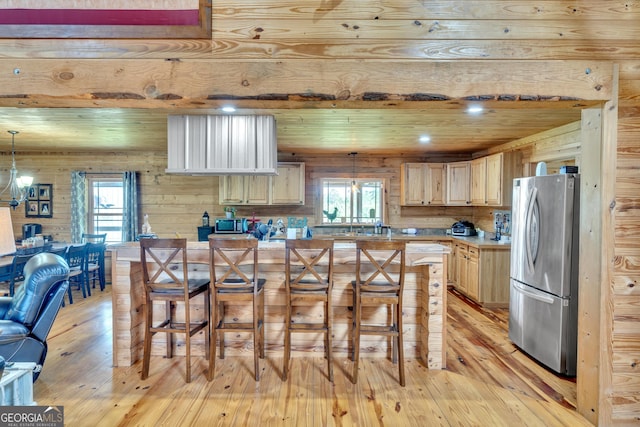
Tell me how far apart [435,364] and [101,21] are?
11.7ft

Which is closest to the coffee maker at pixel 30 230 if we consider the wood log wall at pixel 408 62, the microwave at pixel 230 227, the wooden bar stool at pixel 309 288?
the microwave at pixel 230 227

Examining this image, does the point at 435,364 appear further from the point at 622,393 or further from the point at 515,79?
the point at 515,79

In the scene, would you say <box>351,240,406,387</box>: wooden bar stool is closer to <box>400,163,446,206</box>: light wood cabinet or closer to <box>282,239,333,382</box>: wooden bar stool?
<box>282,239,333,382</box>: wooden bar stool

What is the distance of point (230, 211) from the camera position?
5742mm

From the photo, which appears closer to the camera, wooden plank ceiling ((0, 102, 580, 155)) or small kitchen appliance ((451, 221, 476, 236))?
wooden plank ceiling ((0, 102, 580, 155))

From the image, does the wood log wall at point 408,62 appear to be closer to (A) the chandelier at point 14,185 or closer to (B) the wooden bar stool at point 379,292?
(B) the wooden bar stool at point 379,292

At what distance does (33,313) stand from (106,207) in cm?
407

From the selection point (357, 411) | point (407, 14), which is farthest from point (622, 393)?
point (407, 14)

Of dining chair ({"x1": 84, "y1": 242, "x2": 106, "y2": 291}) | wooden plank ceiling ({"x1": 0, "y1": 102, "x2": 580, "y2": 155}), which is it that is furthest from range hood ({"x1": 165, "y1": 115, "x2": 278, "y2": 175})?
dining chair ({"x1": 84, "y1": 242, "x2": 106, "y2": 291})

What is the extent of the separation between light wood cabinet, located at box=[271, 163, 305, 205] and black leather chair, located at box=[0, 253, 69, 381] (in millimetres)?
3401

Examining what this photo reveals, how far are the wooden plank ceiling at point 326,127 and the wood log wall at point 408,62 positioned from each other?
0.67 metres

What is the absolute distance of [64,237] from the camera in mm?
5969

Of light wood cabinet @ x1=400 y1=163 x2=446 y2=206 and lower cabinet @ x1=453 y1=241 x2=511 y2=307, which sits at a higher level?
light wood cabinet @ x1=400 y1=163 x2=446 y2=206

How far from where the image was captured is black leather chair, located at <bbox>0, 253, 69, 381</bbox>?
2.36 metres
